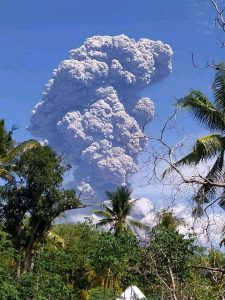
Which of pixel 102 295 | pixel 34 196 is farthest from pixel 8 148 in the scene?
pixel 102 295

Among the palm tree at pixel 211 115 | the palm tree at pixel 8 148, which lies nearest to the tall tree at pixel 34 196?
the palm tree at pixel 8 148

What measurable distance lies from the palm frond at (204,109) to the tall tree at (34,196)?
35.7ft

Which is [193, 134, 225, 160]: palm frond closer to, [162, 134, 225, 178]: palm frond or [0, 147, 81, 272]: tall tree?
[162, 134, 225, 178]: palm frond

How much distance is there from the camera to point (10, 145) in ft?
Result: 82.2

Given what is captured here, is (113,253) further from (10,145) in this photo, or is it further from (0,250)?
(10,145)

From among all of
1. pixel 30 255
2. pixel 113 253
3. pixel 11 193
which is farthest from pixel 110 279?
pixel 11 193

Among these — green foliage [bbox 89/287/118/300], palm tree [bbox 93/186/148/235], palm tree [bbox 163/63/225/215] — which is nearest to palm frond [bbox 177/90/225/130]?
palm tree [bbox 163/63/225/215]

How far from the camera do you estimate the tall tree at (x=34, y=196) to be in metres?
26.2

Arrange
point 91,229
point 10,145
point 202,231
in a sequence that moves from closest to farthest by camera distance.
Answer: point 202,231 < point 10,145 < point 91,229

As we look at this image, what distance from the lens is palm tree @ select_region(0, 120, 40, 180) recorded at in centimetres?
2405

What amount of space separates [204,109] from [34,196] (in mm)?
12243

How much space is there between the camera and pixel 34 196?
26562 mm

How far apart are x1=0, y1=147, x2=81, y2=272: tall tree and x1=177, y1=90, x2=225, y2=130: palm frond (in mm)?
10879

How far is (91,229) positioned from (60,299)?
17372 mm
